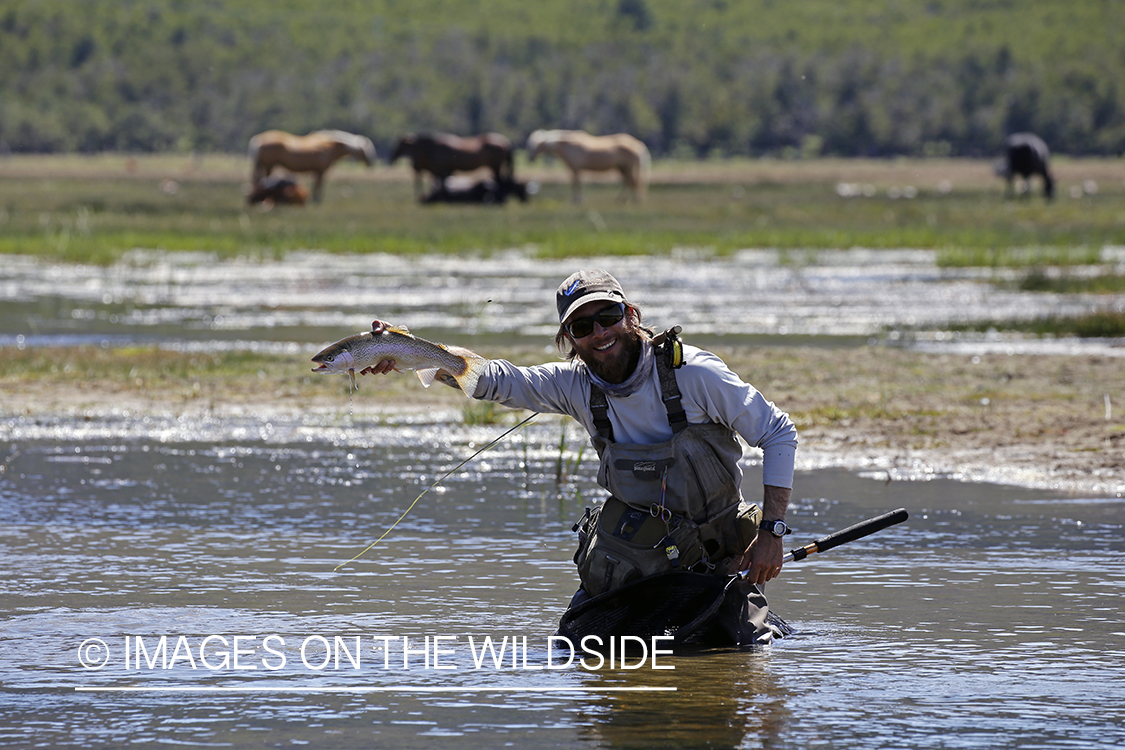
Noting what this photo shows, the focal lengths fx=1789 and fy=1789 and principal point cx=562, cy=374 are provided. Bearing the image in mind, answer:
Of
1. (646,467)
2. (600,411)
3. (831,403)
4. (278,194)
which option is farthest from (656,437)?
(278,194)

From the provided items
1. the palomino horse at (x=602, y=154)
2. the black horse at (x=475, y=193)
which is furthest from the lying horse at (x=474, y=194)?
the palomino horse at (x=602, y=154)

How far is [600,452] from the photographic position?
6285mm

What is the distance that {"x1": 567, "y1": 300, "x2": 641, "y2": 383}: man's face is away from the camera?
587 cm

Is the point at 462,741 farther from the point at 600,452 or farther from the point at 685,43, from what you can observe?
the point at 685,43

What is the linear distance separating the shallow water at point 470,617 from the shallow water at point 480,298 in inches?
283

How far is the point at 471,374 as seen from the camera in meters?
6.02

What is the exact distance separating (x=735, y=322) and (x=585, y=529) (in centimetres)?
1243

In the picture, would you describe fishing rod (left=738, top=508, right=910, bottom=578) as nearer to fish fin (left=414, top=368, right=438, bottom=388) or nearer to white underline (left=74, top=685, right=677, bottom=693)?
white underline (left=74, top=685, right=677, bottom=693)

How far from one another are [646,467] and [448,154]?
40.3 meters

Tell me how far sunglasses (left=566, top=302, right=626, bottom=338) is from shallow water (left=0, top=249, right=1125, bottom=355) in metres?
10.7

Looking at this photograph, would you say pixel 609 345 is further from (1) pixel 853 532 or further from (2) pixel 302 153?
(2) pixel 302 153

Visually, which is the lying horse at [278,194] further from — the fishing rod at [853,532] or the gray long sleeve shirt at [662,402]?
the gray long sleeve shirt at [662,402]

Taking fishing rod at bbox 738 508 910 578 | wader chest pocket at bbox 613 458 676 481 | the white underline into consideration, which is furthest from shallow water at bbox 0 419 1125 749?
wader chest pocket at bbox 613 458 676 481

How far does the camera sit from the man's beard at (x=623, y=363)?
5.93 meters
